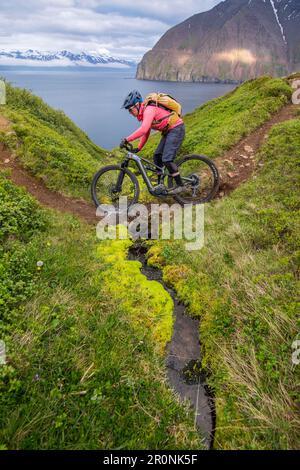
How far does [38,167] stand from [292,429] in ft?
35.8

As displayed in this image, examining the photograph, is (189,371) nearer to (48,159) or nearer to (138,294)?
(138,294)

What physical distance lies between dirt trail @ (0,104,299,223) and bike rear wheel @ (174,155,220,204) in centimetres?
73

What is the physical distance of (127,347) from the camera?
17.3ft

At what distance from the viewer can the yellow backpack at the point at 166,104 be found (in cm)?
925

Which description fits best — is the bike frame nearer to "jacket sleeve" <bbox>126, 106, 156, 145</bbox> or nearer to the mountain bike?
the mountain bike

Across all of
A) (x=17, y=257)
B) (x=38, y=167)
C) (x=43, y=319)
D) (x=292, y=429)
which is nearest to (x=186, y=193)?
(x=38, y=167)

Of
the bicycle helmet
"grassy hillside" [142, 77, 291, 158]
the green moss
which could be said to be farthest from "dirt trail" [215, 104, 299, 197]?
the green moss

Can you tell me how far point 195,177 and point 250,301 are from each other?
6.08 meters

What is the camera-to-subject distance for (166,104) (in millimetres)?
9406

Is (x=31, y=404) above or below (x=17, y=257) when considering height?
below

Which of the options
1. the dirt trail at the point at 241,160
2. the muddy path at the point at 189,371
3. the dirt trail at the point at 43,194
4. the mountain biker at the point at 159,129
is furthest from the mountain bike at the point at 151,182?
the muddy path at the point at 189,371

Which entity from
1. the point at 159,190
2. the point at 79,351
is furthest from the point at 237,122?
the point at 79,351

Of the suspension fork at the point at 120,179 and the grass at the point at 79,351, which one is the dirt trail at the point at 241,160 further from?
the grass at the point at 79,351

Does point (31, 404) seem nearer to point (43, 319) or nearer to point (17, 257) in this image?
point (43, 319)
